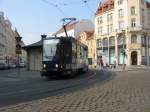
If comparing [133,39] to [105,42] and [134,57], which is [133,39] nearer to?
[134,57]

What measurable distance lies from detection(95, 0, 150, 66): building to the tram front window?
2314 inches

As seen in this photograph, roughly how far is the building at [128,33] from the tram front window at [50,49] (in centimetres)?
5878

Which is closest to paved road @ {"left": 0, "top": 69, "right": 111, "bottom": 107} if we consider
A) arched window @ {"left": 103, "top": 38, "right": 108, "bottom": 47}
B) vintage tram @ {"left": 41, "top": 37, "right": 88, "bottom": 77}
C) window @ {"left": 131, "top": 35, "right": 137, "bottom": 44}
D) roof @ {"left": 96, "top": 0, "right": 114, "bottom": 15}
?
vintage tram @ {"left": 41, "top": 37, "right": 88, "bottom": 77}

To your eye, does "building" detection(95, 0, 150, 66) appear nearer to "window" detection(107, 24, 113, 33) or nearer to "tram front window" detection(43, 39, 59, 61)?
"window" detection(107, 24, 113, 33)

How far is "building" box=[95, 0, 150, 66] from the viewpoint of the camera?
93875 mm

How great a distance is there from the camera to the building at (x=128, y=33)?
93875 millimetres

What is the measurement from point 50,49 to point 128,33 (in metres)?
65.0

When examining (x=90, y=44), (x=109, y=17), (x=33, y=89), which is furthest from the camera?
(x=90, y=44)

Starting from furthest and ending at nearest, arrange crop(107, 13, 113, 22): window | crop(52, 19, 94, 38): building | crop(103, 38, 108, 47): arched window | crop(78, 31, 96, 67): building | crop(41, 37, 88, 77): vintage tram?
crop(52, 19, 94, 38): building
crop(78, 31, 96, 67): building
crop(103, 38, 108, 47): arched window
crop(107, 13, 113, 22): window
crop(41, 37, 88, 77): vintage tram

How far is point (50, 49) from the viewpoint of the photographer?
31688 millimetres

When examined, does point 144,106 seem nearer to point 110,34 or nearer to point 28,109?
point 28,109

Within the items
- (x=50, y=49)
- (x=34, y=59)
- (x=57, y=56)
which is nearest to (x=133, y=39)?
(x=34, y=59)

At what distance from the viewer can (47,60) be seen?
103ft

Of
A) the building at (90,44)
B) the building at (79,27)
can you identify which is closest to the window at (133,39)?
the building at (90,44)
